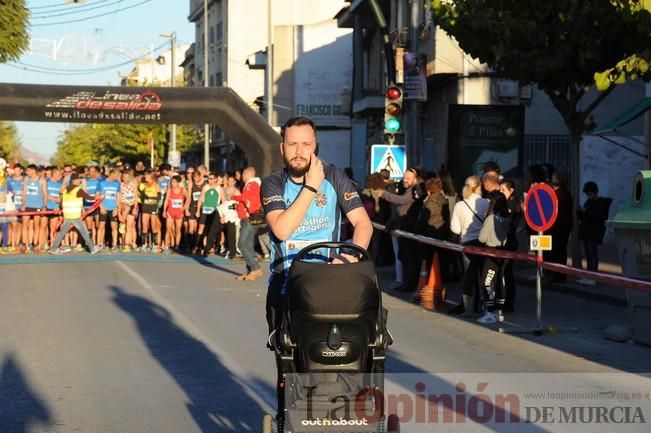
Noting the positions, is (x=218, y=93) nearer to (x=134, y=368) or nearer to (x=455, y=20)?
(x=455, y=20)

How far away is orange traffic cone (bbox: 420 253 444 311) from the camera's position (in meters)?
16.9

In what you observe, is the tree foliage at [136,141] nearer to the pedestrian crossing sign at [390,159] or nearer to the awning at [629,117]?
the pedestrian crossing sign at [390,159]

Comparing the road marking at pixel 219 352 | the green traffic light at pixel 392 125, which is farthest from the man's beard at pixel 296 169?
the green traffic light at pixel 392 125

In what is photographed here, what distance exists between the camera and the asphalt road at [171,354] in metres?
8.48

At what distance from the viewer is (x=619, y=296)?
16.7 metres

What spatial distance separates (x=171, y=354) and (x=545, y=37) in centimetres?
958

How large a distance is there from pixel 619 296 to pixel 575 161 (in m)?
3.24

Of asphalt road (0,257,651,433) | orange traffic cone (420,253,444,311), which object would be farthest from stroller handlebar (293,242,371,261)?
orange traffic cone (420,253,444,311)

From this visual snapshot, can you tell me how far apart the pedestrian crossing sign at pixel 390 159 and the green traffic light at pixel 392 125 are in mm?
503

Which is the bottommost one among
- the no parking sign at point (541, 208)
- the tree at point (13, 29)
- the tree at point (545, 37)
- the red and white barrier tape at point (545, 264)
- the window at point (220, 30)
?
the red and white barrier tape at point (545, 264)

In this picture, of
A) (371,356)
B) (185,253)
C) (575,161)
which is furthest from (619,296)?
(185,253)

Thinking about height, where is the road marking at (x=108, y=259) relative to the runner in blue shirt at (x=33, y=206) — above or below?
below

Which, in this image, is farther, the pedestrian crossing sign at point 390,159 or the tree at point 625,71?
the pedestrian crossing sign at point 390,159

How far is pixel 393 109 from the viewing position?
23.9 m
